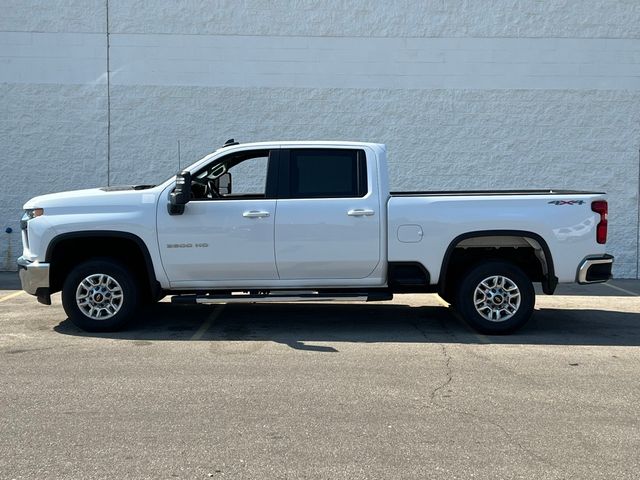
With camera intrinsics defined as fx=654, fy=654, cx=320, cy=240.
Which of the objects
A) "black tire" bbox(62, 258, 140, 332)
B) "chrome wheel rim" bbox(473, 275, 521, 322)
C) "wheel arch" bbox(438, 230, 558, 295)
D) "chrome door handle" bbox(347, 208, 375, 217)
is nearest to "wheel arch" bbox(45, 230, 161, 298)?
"black tire" bbox(62, 258, 140, 332)

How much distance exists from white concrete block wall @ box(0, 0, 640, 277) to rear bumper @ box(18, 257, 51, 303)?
18.7 ft

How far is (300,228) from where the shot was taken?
729 cm

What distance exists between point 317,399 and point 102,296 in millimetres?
3328

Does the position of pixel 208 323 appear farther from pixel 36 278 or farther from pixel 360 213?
pixel 360 213

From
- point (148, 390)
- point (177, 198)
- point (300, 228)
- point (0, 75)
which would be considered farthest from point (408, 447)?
point (0, 75)

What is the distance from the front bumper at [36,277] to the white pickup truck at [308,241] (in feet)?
0.04

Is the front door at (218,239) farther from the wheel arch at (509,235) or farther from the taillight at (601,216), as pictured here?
the taillight at (601,216)

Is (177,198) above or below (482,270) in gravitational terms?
above

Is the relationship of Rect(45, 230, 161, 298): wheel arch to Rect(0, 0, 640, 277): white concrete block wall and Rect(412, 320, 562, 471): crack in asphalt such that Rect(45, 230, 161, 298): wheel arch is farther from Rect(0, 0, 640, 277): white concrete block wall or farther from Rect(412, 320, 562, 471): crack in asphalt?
Rect(0, 0, 640, 277): white concrete block wall

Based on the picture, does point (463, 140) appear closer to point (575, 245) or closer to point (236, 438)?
point (575, 245)

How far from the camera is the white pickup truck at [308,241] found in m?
7.28

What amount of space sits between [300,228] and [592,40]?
879cm

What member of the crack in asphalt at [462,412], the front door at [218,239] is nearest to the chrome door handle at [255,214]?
the front door at [218,239]

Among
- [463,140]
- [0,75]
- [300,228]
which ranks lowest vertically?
[300,228]
